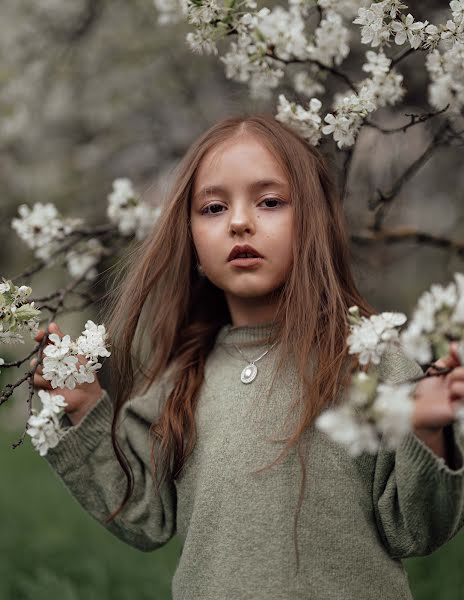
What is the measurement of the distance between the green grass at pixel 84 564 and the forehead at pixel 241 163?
5.28ft

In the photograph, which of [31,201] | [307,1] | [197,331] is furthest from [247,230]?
[31,201]

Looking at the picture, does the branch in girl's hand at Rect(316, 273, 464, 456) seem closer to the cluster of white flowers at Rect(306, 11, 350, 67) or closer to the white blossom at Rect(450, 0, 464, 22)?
the white blossom at Rect(450, 0, 464, 22)

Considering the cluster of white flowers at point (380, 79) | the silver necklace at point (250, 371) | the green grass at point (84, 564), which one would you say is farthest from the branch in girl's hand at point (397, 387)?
the green grass at point (84, 564)

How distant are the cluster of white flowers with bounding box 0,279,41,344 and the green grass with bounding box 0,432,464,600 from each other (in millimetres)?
1387

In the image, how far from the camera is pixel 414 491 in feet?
4.96

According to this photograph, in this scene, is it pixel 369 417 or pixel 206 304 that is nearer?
pixel 369 417

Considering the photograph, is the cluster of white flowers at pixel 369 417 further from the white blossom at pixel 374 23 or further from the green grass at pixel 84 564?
the green grass at pixel 84 564

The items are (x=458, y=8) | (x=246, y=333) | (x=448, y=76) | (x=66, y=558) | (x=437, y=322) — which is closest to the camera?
(x=437, y=322)

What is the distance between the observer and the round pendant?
1825mm

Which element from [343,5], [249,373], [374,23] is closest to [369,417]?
[249,373]

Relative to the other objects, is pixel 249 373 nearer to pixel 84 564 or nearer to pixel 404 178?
pixel 404 178

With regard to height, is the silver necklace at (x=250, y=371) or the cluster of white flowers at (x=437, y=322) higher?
the cluster of white flowers at (x=437, y=322)

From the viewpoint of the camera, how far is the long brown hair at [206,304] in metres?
1.77

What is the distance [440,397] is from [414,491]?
27cm
